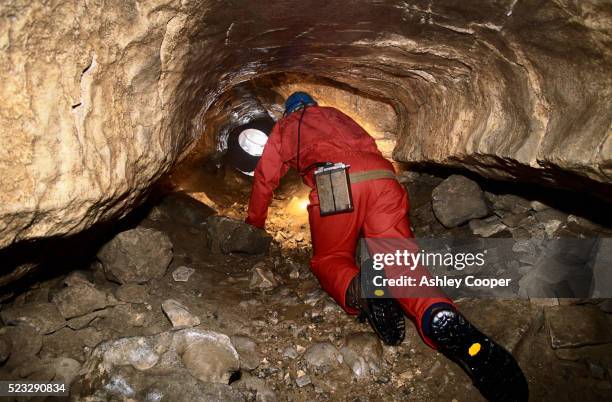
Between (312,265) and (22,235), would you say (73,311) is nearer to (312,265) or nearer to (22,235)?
(22,235)

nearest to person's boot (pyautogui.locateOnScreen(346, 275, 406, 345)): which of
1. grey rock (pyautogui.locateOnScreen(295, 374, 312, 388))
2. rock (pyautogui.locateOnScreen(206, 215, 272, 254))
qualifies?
grey rock (pyautogui.locateOnScreen(295, 374, 312, 388))

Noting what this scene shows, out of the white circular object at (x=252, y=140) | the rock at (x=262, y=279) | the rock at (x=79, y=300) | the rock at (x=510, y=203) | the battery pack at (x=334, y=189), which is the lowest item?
the white circular object at (x=252, y=140)

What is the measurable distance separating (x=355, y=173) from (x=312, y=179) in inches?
23.1

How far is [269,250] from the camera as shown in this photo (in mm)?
4000

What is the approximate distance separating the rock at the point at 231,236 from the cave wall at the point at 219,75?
113 centimetres

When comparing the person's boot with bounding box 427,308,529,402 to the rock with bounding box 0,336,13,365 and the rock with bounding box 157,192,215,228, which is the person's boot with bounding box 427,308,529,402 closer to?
the rock with bounding box 0,336,13,365

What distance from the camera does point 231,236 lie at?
373 cm

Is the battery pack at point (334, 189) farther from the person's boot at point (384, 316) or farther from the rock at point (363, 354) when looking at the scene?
the rock at point (363, 354)

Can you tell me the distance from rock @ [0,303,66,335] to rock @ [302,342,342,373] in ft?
5.15

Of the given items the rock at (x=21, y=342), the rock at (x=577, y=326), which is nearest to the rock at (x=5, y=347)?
the rock at (x=21, y=342)

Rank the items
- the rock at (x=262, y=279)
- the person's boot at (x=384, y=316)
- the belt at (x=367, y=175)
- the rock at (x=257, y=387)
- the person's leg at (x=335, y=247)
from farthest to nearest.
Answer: the rock at (x=262, y=279), the belt at (x=367, y=175), the person's leg at (x=335, y=247), the person's boot at (x=384, y=316), the rock at (x=257, y=387)

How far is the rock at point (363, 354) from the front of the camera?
98.3 inches

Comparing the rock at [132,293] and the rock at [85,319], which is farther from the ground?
the rock at [85,319]

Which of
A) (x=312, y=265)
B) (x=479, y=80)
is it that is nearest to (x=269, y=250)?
(x=312, y=265)
